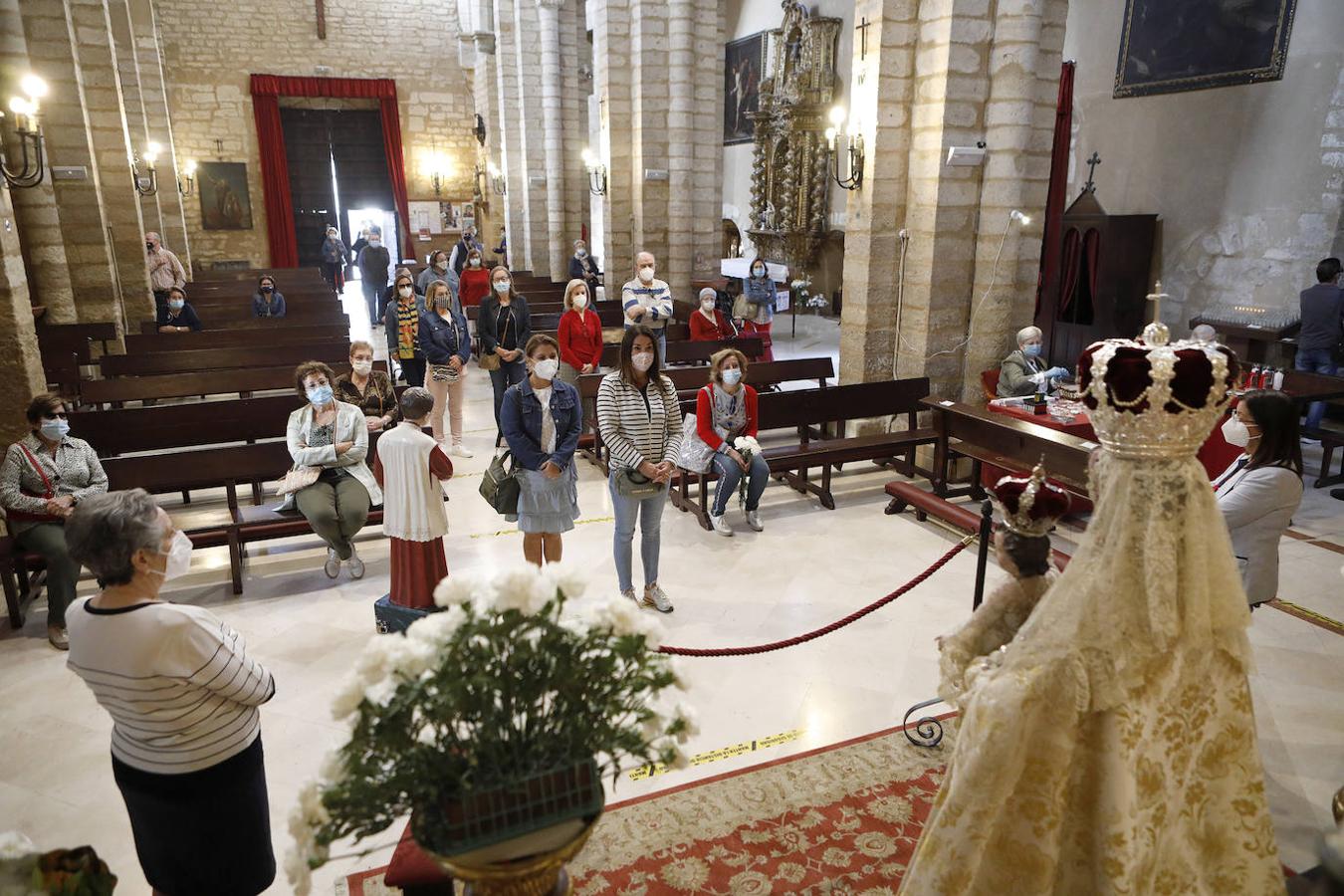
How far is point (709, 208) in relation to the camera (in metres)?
13.4

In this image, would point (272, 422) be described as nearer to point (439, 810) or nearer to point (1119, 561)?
point (439, 810)

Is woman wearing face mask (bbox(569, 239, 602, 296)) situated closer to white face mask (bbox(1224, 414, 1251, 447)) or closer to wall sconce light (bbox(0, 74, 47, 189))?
wall sconce light (bbox(0, 74, 47, 189))

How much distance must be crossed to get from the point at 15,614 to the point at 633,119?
999 centimetres

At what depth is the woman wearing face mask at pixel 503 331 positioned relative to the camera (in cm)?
842

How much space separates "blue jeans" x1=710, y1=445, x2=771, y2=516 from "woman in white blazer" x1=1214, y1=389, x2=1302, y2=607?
3.15 m

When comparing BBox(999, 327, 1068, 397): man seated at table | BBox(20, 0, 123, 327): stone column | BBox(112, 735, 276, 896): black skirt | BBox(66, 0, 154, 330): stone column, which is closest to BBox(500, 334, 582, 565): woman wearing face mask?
BBox(112, 735, 276, 896): black skirt

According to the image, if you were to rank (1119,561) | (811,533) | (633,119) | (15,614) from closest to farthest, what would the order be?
(1119,561), (15,614), (811,533), (633,119)

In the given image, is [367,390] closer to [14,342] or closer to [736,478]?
[14,342]

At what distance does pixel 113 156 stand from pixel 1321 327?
14.4 meters

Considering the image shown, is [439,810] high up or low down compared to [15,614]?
up

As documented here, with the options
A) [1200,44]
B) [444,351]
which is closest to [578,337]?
[444,351]

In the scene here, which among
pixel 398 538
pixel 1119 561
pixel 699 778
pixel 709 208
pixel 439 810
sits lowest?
pixel 699 778

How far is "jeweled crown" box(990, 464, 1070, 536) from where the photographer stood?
2.53 meters

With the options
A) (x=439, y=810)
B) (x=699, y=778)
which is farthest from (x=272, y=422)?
(x=439, y=810)
